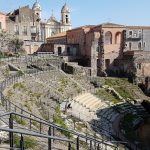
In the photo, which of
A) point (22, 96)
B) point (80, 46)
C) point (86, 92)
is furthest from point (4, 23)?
point (22, 96)

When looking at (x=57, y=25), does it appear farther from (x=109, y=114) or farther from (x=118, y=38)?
(x=109, y=114)

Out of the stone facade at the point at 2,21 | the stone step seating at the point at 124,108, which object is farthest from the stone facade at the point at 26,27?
the stone step seating at the point at 124,108

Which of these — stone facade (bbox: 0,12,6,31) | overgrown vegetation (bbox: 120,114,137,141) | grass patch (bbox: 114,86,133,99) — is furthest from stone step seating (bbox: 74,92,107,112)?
stone facade (bbox: 0,12,6,31)

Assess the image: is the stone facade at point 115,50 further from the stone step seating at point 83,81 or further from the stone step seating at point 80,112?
the stone step seating at point 80,112

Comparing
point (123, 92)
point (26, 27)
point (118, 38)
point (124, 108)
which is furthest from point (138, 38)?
point (124, 108)

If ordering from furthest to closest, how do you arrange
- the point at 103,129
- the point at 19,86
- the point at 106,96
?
the point at 106,96 → the point at 19,86 → the point at 103,129

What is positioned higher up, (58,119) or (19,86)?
(19,86)

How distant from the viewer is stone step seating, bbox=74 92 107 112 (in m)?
42.7

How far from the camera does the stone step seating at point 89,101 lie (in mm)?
42656

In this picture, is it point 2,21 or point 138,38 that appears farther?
point 2,21

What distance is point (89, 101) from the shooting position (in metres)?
44.7

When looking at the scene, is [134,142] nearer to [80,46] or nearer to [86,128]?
[86,128]

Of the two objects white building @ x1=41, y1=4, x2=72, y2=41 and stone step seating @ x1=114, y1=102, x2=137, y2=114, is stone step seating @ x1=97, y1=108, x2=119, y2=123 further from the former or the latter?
white building @ x1=41, y1=4, x2=72, y2=41

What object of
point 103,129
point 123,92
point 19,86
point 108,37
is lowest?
point 103,129
